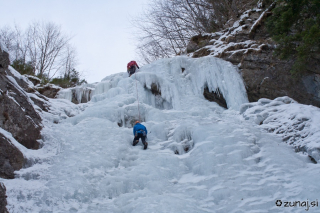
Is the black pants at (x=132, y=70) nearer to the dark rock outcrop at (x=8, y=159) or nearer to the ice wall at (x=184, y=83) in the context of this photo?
the ice wall at (x=184, y=83)

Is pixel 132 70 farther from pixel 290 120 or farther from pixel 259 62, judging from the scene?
pixel 290 120

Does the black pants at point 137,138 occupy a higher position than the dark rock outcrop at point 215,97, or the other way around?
the dark rock outcrop at point 215,97

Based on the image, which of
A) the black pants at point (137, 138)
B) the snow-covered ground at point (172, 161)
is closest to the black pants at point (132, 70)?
the snow-covered ground at point (172, 161)

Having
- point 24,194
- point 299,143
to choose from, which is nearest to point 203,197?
point 299,143

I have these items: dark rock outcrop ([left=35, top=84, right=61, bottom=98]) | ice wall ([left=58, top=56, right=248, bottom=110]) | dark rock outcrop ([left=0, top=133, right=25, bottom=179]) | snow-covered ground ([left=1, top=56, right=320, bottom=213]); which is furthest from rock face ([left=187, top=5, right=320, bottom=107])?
dark rock outcrop ([left=0, top=133, right=25, bottom=179])

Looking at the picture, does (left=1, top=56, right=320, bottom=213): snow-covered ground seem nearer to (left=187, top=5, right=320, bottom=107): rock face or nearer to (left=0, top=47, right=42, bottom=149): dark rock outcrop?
(left=0, top=47, right=42, bottom=149): dark rock outcrop

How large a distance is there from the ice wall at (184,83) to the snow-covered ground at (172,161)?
2.3 inches

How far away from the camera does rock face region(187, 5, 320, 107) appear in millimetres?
7020

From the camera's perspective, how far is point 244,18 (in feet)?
31.4

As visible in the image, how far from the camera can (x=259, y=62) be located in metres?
7.92

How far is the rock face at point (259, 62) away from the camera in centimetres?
702

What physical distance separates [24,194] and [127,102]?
4195 mm

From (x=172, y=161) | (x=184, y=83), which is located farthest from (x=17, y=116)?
(x=184, y=83)

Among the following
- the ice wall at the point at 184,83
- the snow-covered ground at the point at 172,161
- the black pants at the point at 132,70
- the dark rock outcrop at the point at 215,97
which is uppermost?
the black pants at the point at 132,70
